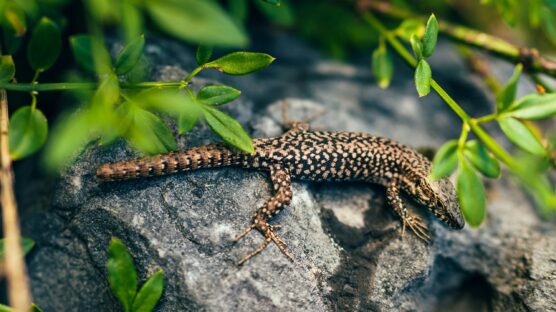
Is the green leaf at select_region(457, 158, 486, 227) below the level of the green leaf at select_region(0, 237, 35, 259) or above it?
above

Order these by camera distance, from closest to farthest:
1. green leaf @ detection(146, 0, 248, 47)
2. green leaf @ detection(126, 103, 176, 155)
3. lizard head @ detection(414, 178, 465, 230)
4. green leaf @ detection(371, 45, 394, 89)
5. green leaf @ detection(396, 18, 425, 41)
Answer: green leaf @ detection(146, 0, 248, 47) < green leaf @ detection(126, 103, 176, 155) < lizard head @ detection(414, 178, 465, 230) < green leaf @ detection(396, 18, 425, 41) < green leaf @ detection(371, 45, 394, 89)

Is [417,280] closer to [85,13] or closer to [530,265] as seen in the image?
[530,265]

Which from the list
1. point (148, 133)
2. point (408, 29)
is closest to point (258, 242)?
point (148, 133)

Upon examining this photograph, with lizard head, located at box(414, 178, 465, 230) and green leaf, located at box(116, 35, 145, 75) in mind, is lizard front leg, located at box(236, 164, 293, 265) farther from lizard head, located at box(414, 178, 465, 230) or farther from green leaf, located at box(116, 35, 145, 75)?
green leaf, located at box(116, 35, 145, 75)

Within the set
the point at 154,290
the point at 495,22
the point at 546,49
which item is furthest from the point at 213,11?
the point at 546,49

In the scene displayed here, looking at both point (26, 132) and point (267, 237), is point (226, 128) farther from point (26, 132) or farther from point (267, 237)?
point (26, 132)

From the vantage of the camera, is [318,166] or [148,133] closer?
[148,133]

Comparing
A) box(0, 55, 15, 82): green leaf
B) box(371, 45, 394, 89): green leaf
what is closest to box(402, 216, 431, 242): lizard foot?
box(371, 45, 394, 89): green leaf
